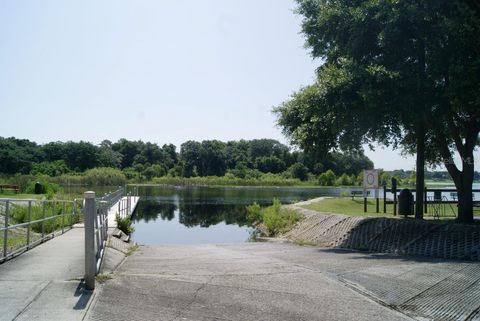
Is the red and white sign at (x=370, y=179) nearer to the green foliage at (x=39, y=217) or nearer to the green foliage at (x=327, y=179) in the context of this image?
the green foliage at (x=39, y=217)

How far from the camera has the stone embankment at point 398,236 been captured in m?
12.9

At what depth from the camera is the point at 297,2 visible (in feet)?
63.8

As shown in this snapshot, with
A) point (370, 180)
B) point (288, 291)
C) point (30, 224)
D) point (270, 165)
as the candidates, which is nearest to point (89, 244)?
point (288, 291)

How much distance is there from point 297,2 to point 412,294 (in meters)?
14.1

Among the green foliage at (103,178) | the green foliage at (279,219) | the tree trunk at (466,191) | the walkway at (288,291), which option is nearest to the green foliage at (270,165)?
the green foliage at (103,178)

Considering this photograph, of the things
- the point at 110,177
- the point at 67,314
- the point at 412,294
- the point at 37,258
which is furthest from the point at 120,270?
the point at 110,177

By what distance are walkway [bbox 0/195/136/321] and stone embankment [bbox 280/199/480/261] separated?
28.2ft

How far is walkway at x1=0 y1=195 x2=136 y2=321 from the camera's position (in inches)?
238

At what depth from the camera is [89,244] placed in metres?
7.46

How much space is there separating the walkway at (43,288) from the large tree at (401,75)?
30.6 feet

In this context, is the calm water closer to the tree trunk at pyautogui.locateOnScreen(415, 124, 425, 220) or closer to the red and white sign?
the red and white sign

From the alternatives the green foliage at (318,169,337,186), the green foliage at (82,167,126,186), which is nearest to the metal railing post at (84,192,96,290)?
the green foliage at (82,167,126,186)

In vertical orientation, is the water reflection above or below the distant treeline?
below

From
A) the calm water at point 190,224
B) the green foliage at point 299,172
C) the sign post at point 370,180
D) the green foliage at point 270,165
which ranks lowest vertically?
the calm water at point 190,224
